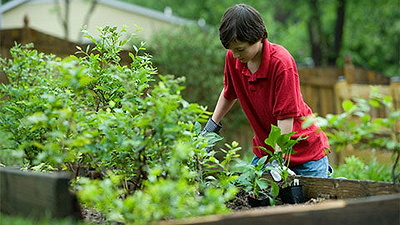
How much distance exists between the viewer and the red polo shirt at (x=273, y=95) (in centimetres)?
304

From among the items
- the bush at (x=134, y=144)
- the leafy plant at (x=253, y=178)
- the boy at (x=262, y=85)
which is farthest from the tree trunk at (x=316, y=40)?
the bush at (x=134, y=144)

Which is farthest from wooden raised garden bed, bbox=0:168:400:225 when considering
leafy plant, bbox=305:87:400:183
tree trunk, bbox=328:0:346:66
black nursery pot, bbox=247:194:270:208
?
tree trunk, bbox=328:0:346:66

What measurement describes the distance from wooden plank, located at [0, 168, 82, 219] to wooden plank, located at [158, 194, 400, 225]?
419mm

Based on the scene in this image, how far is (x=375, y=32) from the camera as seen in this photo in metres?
20.0

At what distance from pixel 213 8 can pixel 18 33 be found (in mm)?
12501

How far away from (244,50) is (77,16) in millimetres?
18054

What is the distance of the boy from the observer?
3000mm

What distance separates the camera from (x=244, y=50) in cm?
305

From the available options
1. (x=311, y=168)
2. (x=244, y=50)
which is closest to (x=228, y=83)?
(x=244, y=50)

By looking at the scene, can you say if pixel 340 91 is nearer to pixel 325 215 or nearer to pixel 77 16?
pixel 325 215

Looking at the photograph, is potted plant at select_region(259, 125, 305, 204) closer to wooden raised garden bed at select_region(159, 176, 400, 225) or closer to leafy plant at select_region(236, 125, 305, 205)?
leafy plant at select_region(236, 125, 305, 205)

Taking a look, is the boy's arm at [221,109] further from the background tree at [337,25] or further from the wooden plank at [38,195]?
the background tree at [337,25]

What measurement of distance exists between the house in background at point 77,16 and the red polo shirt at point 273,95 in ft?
52.8

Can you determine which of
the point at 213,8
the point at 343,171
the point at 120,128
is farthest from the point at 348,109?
the point at 213,8
